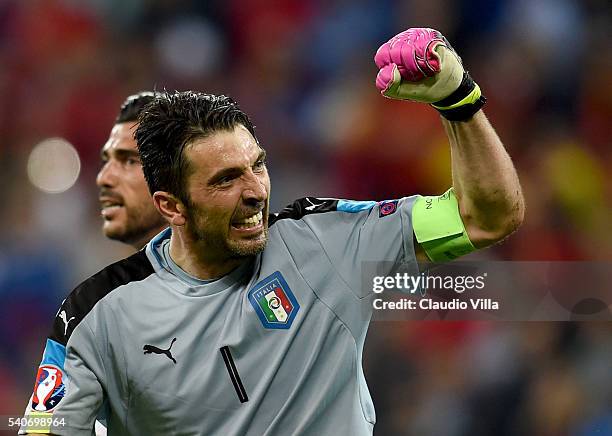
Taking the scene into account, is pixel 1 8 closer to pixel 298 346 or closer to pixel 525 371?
pixel 525 371

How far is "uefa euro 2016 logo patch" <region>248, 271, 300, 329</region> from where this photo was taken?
245 centimetres

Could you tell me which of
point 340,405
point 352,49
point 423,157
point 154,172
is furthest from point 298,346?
point 352,49

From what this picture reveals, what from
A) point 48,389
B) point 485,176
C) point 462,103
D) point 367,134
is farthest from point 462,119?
point 367,134

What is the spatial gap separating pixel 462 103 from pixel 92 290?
112cm

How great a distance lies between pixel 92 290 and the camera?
101 inches

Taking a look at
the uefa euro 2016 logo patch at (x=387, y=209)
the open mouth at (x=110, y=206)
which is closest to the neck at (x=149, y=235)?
the open mouth at (x=110, y=206)

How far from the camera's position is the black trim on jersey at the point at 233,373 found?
242cm

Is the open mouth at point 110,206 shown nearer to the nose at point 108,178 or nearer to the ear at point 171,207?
the nose at point 108,178

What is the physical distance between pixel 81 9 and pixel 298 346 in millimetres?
→ 4011

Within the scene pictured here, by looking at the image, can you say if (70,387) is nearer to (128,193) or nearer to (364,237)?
(364,237)

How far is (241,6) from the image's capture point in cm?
579

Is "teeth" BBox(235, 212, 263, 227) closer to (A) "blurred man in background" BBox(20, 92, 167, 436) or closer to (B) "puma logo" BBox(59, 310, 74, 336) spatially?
(B) "puma logo" BBox(59, 310, 74, 336)

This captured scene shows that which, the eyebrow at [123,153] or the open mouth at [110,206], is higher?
the eyebrow at [123,153]

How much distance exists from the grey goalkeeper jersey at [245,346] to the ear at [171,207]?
0.19 metres
